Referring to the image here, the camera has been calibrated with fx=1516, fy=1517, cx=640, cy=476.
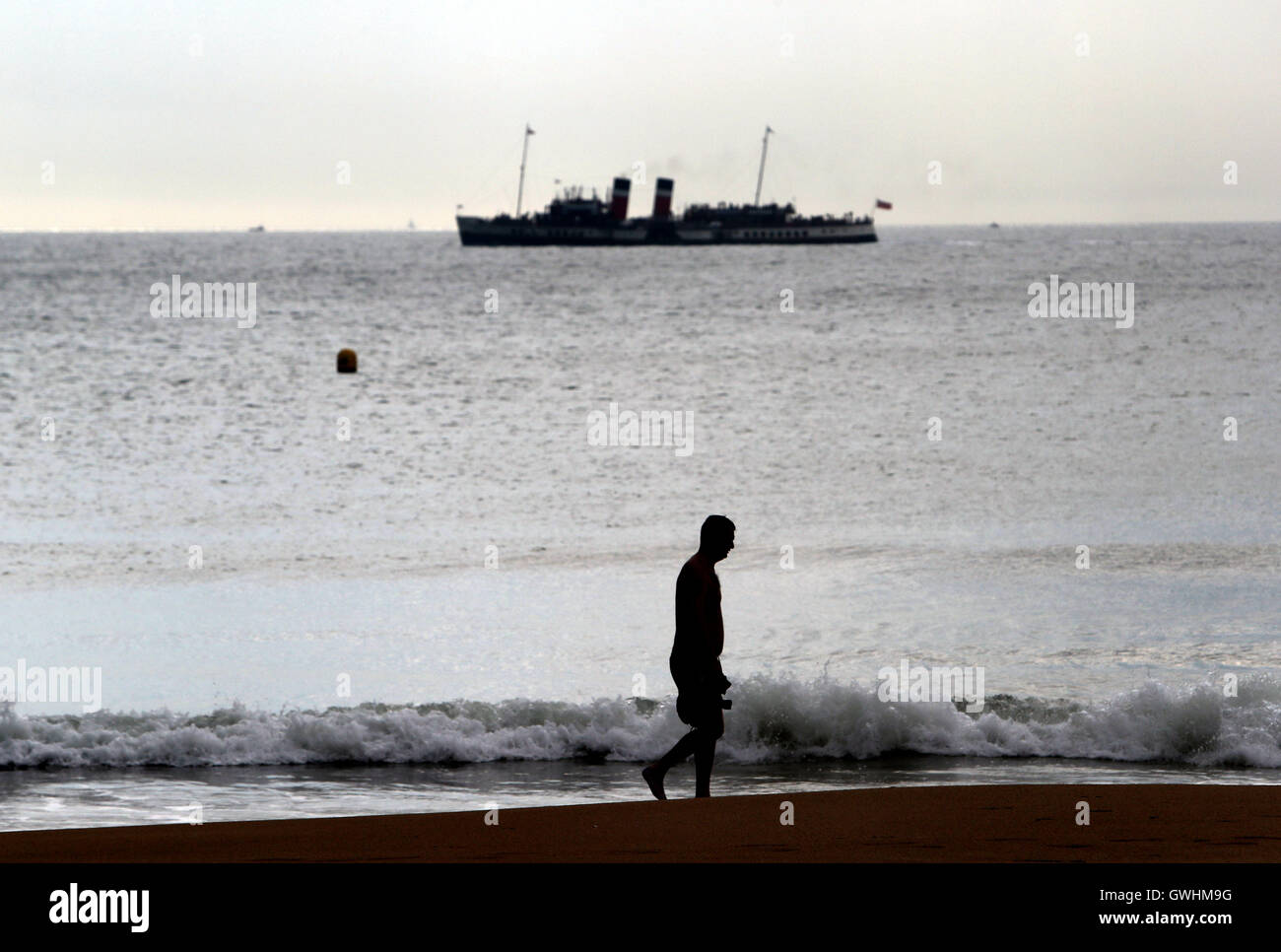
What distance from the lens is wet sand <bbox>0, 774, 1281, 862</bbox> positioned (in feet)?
22.3

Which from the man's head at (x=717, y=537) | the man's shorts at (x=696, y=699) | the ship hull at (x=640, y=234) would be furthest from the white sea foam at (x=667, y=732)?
the ship hull at (x=640, y=234)

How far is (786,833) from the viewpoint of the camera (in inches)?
286

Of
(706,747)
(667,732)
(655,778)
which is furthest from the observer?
(667,732)

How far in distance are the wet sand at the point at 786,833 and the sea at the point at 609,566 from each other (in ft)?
9.43

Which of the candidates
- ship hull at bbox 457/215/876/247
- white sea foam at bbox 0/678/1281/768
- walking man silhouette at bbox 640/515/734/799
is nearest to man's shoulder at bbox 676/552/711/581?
walking man silhouette at bbox 640/515/734/799

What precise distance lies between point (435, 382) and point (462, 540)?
22.6 meters

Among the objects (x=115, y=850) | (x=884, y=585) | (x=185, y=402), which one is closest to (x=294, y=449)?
(x=185, y=402)

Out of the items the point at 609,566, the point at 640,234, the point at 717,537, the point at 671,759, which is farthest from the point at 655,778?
the point at 640,234

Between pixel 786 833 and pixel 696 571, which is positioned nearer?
pixel 786 833

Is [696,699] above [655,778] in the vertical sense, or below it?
above

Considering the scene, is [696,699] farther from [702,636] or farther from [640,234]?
[640,234]

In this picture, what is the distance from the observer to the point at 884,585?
19.6 metres
